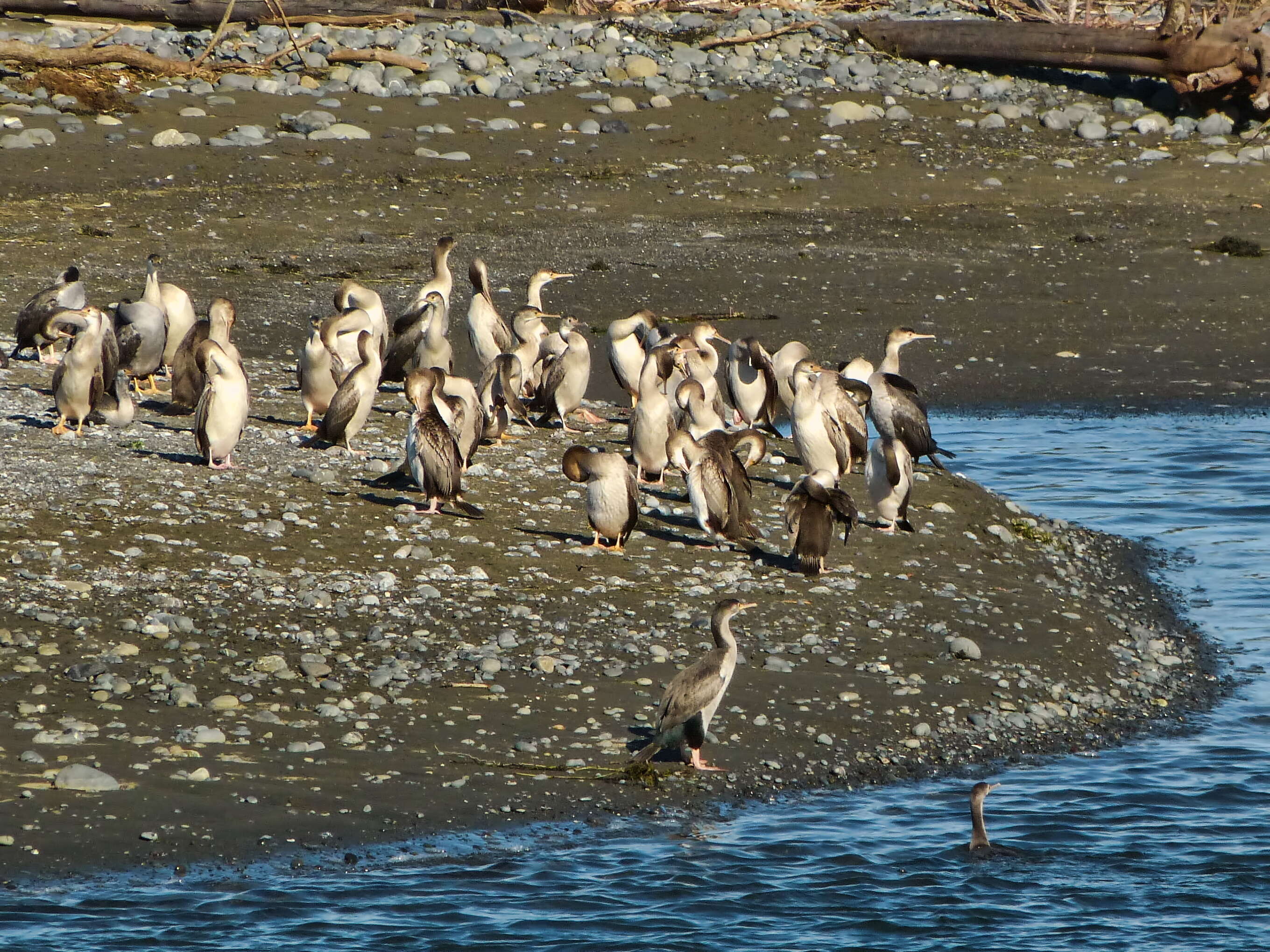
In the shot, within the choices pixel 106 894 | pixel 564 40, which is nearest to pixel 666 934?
pixel 106 894

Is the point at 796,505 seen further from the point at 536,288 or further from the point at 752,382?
the point at 536,288

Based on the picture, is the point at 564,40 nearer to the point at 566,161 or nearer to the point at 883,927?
the point at 566,161

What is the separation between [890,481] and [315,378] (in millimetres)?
4287

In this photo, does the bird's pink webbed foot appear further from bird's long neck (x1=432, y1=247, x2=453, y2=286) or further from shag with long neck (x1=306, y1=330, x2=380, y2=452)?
bird's long neck (x1=432, y1=247, x2=453, y2=286)

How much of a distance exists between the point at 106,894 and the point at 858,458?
24.6ft

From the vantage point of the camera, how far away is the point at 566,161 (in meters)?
20.2

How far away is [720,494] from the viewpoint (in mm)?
10367

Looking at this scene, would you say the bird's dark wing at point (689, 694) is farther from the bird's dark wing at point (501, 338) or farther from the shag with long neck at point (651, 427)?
the bird's dark wing at point (501, 338)

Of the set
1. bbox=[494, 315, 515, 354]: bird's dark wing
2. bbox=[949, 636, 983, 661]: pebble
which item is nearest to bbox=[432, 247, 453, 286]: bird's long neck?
bbox=[494, 315, 515, 354]: bird's dark wing

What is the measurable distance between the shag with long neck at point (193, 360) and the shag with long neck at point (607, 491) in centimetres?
317

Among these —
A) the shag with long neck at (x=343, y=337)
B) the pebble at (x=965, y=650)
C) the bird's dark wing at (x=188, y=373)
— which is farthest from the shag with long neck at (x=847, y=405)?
the bird's dark wing at (x=188, y=373)

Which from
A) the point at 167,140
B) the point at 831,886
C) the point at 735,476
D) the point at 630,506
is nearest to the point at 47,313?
the point at 630,506

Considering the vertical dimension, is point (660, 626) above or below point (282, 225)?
below

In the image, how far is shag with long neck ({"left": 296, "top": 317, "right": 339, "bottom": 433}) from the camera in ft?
40.0
